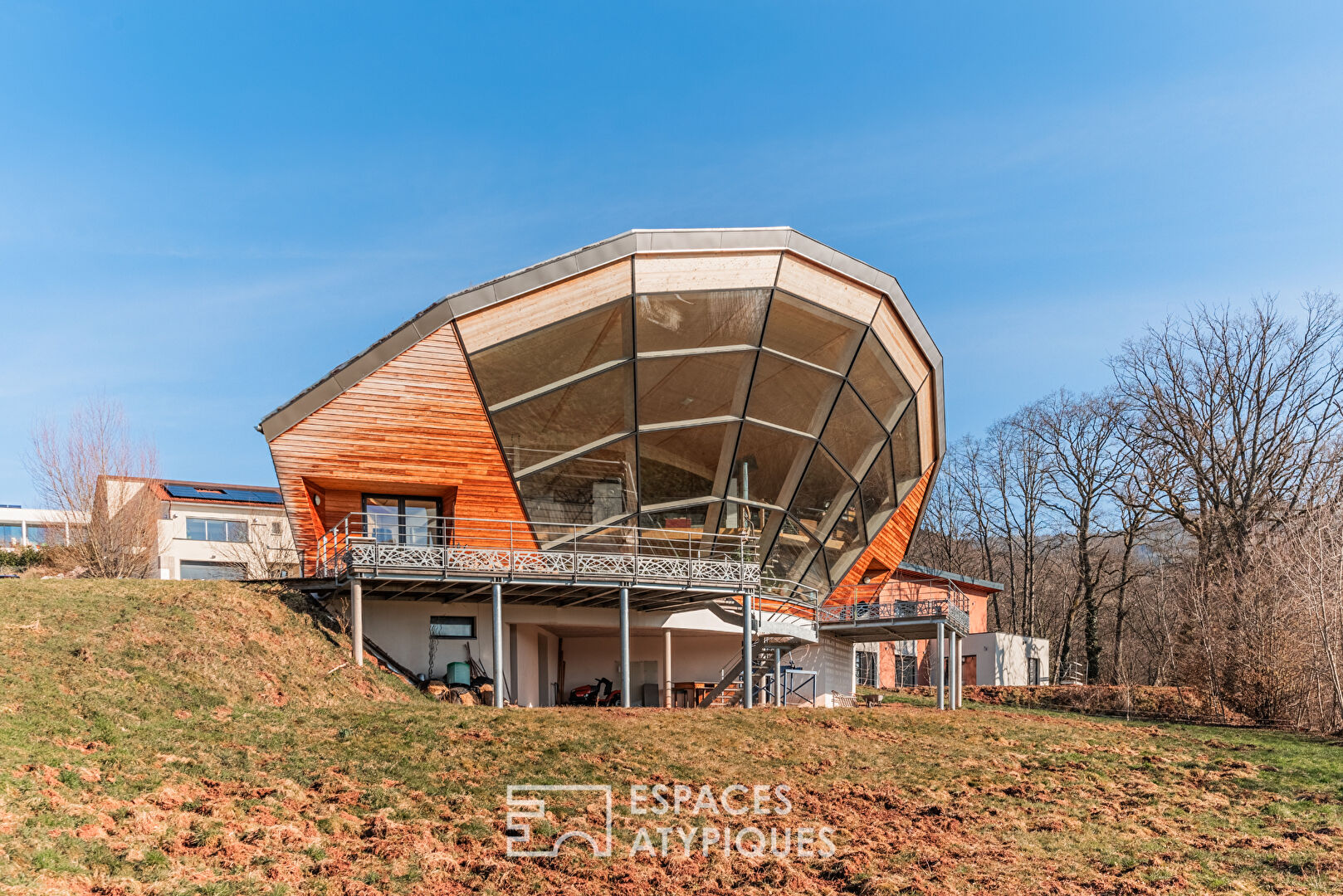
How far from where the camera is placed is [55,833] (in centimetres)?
945

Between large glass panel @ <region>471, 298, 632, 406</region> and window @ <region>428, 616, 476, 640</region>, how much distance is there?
5.07 metres

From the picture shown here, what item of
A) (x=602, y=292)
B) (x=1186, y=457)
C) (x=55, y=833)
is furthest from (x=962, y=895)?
(x=1186, y=457)


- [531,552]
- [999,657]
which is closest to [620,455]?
[531,552]

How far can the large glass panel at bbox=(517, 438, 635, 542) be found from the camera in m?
24.4

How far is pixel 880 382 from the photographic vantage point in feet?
89.2

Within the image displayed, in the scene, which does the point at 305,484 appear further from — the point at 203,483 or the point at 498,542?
the point at 203,483

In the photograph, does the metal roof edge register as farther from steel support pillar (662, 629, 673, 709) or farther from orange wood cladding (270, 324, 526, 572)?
orange wood cladding (270, 324, 526, 572)

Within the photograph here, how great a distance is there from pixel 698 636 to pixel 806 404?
6913 mm

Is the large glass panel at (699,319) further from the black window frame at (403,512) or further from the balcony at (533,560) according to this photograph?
the black window frame at (403,512)

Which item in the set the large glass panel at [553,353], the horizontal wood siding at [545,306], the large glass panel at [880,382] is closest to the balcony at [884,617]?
the large glass panel at [880,382]

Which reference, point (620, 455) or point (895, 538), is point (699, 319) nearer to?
point (620, 455)

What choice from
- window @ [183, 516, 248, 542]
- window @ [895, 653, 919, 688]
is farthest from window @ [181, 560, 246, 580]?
window @ [895, 653, 919, 688]

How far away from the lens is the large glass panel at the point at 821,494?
2745 centimetres

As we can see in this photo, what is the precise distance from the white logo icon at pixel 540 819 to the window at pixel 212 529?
4124 centimetres
